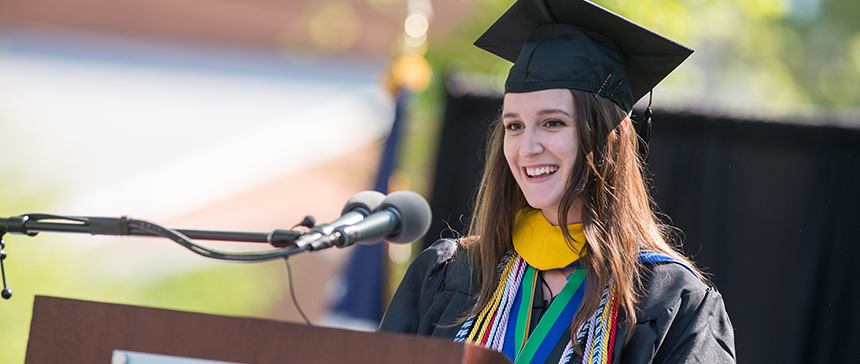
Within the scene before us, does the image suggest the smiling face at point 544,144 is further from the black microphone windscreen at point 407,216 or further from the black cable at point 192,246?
the black cable at point 192,246

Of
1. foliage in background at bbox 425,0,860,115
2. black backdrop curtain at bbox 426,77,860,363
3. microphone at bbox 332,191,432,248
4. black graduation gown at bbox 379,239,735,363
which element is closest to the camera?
microphone at bbox 332,191,432,248

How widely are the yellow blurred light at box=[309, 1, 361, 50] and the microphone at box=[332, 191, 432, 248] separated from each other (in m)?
7.53

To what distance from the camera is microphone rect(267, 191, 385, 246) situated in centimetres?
103

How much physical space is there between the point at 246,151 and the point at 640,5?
484cm

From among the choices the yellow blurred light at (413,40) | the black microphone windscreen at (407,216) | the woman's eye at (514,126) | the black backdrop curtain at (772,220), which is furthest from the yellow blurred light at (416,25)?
the black microphone windscreen at (407,216)

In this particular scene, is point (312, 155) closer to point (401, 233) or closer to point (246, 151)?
point (246, 151)

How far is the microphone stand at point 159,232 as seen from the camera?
1.00 meters

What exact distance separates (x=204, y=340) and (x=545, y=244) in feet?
3.87

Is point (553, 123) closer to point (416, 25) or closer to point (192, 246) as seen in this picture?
point (192, 246)

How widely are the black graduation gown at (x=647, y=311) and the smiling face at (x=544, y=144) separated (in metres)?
0.33

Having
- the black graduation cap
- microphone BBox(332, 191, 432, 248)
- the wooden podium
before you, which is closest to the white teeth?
the black graduation cap

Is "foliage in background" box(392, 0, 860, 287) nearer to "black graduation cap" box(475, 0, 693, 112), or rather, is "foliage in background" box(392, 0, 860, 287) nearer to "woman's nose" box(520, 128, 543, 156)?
"black graduation cap" box(475, 0, 693, 112)

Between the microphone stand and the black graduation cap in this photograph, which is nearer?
the microphone stand

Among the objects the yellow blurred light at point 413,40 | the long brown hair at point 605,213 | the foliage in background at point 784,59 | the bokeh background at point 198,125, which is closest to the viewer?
the long brown hair at point 605,213
